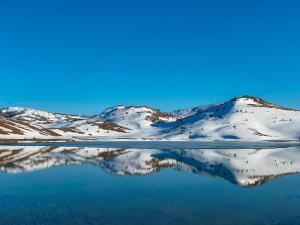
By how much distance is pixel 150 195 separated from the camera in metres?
35.2

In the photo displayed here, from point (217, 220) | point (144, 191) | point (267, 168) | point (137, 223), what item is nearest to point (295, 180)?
Result: point (267, 168)

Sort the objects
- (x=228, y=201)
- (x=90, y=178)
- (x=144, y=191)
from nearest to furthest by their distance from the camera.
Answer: (x=228, y=201)
(x=144, y=191)
(x=90, y=178)

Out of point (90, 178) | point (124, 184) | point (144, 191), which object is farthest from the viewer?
point (90, 178)

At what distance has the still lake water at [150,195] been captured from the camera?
2620 centimetres

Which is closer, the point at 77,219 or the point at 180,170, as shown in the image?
the point at 77,219

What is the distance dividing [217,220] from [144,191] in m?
12.7

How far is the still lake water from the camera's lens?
1032 inches

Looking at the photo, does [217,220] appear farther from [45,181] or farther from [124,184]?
[45,181]

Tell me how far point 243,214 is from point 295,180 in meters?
19.8

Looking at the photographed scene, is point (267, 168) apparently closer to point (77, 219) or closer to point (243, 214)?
point (243, 214)

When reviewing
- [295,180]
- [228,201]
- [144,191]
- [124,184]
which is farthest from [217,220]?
[295,180]

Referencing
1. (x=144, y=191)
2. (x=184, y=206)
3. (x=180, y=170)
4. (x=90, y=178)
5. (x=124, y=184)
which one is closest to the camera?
(x=184, y=206)

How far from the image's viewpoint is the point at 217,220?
25500 millimetres

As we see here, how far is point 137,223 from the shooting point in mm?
24656
